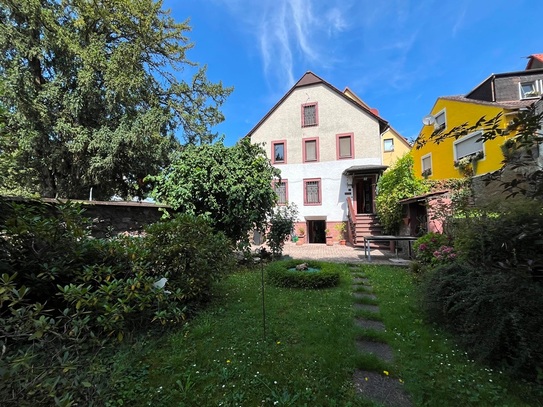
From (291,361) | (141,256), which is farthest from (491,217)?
(141,256)

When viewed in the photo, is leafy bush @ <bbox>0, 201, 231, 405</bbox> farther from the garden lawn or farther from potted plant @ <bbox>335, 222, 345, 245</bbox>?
potted plant @ <bbox>335, 222, 345, 245</bbox>

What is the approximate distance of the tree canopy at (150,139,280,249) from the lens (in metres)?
6.57

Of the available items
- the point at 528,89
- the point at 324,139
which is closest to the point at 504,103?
the point at 528,89

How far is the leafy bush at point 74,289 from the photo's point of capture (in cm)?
126

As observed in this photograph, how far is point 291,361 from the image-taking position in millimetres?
2467

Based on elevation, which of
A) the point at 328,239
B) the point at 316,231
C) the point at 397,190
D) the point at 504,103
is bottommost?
the point at 328,239

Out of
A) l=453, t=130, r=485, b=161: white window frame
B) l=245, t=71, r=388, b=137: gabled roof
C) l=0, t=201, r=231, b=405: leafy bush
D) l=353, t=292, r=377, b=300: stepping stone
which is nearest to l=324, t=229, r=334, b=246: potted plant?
l=245, t=71, r=388, b=137: gabled roof

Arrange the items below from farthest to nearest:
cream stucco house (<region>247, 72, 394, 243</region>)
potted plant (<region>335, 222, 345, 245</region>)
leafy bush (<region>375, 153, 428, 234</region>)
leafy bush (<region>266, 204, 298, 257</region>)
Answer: cream stucco house (<region>247, 72, 394, 243</region>) → potted plant (<region>335, 222, 345, 245</region>) → leafy bush (<region>375, 153, 428, 234</region>) → leafy bush (<region>266, 204, 298, 257</region>)

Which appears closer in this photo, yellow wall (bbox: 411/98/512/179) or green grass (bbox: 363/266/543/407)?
green grass (bbox: 363/266/543/407)

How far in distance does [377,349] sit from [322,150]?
13402 mm

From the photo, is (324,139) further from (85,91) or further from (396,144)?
(396,144)

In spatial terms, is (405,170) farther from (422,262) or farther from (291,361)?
(291,361)

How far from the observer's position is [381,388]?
2.14 meters

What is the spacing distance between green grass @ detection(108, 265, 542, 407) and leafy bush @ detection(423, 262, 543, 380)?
0.20m
